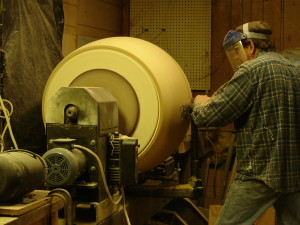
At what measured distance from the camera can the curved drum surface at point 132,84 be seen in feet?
7.12

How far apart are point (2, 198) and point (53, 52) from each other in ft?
5.00

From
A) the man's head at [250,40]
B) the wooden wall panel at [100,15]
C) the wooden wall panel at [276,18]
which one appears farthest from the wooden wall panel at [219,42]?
the man's head at [250,40]

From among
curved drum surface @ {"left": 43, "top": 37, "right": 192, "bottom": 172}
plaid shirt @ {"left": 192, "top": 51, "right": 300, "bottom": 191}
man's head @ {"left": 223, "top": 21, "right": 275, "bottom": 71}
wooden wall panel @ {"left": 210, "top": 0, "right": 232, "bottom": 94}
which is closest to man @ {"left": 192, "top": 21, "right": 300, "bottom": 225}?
plaid shirt @ {"left": 192, "top": 51, "right": 300, "bottom": 191}

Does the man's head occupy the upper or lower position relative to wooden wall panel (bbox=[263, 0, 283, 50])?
lower

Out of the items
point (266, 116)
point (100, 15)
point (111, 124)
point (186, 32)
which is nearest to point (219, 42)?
point (186, 32)

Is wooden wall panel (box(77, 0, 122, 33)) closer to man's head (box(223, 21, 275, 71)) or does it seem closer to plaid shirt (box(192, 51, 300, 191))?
man's head (box(223, 21, 275, 71))

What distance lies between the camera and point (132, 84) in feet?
7.13

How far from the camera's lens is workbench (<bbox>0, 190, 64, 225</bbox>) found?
1.29m

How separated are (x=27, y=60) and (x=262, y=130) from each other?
1303 millimetres

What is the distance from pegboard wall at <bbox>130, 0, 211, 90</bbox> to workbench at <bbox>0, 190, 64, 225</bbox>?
3076mm

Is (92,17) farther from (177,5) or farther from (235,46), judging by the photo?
(235,46)

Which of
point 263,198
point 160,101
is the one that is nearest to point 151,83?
point 160,101

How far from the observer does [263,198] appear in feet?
7.29

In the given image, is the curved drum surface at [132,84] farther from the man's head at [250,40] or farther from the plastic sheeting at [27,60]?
the man's head at [250,40]
